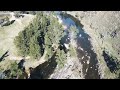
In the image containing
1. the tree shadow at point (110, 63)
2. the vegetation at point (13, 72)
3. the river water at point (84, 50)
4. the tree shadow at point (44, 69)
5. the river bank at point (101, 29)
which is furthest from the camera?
the river bank at point (101, 29)

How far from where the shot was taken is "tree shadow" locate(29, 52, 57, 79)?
5.89 metres

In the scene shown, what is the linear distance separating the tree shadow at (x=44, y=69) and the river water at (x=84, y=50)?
2.76 ft

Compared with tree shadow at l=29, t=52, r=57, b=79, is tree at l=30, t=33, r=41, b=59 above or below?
above

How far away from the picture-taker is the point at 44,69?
20.6 feet

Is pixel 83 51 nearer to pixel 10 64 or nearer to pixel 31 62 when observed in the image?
pixel 31 62

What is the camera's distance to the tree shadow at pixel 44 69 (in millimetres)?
5894

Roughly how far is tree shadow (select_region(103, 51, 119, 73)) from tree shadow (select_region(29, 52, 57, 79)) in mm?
1552

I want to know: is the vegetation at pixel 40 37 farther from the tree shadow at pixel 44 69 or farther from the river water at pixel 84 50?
the river water at pixel 84 50

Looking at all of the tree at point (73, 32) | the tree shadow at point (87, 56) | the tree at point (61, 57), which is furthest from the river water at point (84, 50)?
the tree at point (61, 57)

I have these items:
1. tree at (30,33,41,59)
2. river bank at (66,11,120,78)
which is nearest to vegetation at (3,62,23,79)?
tree at (30,33,41,59)

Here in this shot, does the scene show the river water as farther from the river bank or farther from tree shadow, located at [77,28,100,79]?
the river bank

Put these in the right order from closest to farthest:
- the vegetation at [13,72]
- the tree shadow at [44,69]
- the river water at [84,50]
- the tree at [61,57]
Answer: the vegetation at [13,72]
the tree shadow at [44,69]
the tree at [61,57]
the river water at [84,50]
